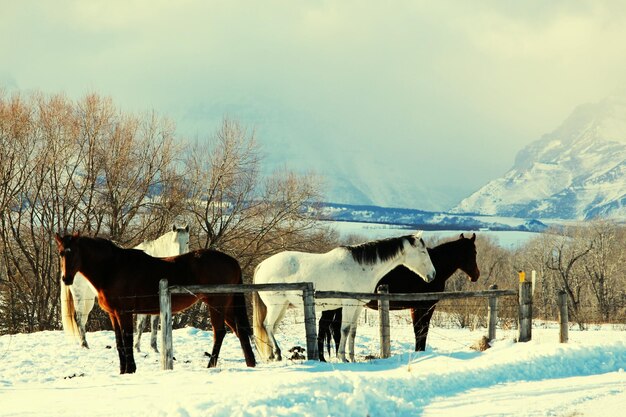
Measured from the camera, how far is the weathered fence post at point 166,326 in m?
10.3

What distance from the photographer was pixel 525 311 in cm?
1323

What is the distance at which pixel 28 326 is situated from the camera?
25.7m

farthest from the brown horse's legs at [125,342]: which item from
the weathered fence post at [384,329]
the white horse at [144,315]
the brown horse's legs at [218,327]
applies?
the weathered fence post at [384,329]

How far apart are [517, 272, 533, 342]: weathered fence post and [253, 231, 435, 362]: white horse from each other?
259 cm

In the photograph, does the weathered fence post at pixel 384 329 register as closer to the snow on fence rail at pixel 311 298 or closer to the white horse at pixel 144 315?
the snow on fence rail at pixel 311 298

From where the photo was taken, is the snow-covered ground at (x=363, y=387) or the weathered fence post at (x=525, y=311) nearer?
the snow-covered ground at (x=363, y=387)

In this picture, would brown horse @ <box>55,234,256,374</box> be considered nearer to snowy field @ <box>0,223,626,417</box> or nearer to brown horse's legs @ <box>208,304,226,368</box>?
brown horse's legs @ <box>208,304,226,368</box>

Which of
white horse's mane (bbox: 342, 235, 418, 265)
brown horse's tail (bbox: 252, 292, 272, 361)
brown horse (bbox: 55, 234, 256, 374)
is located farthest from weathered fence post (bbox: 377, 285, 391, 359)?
brown horse (bbox: 55, 234, 256, 374)

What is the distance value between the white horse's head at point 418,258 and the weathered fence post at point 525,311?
1735mm

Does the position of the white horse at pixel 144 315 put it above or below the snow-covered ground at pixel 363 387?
above

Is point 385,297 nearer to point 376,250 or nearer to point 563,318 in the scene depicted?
point 376,250

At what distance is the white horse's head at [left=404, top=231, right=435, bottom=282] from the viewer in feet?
42.5

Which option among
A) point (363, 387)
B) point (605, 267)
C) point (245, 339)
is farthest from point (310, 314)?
point (605, 267)

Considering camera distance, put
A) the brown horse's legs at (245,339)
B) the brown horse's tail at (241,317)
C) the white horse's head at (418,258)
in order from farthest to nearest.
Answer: the white horse's head at (418,258) → the brown horse's tail at (241,317) → the brown horse's legs at (245,339)
